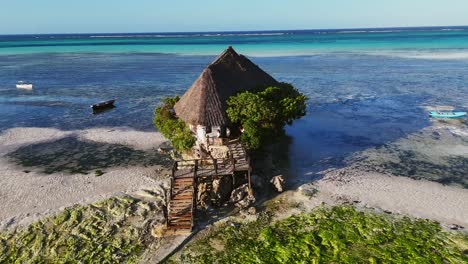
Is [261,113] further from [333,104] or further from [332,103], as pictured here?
[332,103]

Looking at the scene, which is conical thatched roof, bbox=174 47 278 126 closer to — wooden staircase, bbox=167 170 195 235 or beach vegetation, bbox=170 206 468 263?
wooden staircase, bbox=167 170 195 235

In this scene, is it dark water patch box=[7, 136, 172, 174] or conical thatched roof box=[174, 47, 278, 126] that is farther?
dark water patch box=[7, 136, 172, 174]

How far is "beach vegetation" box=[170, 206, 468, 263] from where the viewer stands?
583 inches

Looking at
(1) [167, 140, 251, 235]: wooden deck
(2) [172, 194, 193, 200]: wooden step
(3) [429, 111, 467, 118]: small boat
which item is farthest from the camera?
(3) [429, 111, 467, 118]: small boat

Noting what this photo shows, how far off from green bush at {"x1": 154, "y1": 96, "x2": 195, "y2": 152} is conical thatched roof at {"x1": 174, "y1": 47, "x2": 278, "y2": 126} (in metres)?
0.53

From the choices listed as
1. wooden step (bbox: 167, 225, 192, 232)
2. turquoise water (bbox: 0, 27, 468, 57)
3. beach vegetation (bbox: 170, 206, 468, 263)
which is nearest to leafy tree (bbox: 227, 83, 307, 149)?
beach vegetation (bbox: 170, 206, 468, 263)

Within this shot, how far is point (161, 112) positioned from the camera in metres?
24.4

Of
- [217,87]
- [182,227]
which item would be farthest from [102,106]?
[182,227]

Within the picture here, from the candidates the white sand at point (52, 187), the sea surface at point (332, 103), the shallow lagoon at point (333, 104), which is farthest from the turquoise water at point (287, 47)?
the white sand at point (52, 187)

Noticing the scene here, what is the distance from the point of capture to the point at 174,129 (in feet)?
75.0

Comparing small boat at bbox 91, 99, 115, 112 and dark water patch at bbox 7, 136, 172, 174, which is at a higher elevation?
small boat at bbox 91, 99, 115, 112

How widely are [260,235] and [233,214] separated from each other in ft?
6.75

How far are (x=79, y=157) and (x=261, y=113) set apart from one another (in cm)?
1277

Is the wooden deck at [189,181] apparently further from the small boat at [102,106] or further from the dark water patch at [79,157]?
the small boat at [102,106]
